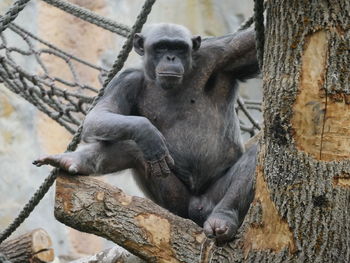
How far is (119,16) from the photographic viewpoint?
406 inches

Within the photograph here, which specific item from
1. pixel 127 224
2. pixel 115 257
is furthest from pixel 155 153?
pixel 115 257

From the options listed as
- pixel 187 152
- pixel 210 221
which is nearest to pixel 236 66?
pixel 187 152

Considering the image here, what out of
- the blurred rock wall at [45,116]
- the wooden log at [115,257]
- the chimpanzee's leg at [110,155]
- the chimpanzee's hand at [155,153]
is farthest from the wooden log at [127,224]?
the blurred rock wall at [45,116]

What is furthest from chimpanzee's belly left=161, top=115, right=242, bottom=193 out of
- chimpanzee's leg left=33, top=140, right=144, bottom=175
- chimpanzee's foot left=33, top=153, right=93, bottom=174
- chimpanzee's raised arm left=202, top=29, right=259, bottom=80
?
chimpanzee's foot left=33, top=153, right=93, bottom=174

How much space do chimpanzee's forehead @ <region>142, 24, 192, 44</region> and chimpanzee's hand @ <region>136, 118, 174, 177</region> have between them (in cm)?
83

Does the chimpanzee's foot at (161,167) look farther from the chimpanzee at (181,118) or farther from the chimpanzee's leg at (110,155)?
the chimpanzee's leg at (110,155)

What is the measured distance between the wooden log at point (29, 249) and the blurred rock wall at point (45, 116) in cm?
398

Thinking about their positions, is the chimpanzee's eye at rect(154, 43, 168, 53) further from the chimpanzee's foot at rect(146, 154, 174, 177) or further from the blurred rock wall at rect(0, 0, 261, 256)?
the blurred rock wall at rect(0, 0, 261, 256)

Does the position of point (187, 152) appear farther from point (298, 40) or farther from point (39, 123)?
point (39, 123)

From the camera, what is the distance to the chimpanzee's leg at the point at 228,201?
129 inches

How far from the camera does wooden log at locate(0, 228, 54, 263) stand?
5121 mm

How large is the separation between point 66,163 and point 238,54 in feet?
4.08

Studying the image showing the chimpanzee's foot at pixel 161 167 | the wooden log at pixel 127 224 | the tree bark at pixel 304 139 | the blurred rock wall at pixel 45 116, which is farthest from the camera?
the blurred rock wall at pixel 45 116

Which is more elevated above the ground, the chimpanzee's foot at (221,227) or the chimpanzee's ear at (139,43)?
the chimpanzee's ear at (139,43)
